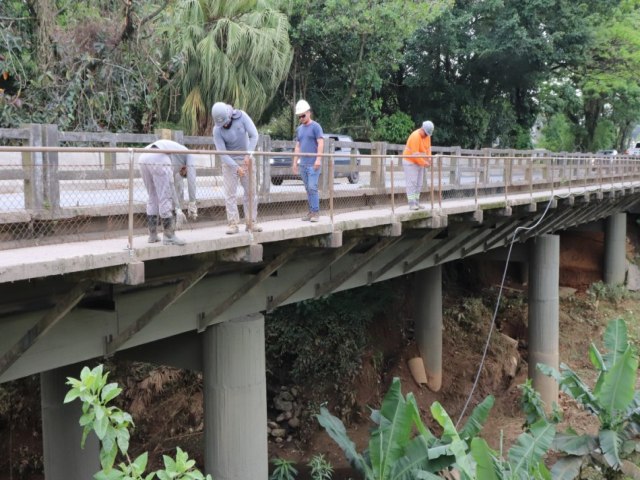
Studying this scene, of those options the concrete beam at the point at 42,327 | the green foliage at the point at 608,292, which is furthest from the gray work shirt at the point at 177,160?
the green foliage at the point at 608,292

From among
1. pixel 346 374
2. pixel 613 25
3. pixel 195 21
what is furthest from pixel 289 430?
pixel 613 25

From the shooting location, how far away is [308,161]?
7.86 m

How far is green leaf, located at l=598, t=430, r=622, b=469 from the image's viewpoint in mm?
9539

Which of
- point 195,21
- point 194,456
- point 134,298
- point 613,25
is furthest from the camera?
point 613,25

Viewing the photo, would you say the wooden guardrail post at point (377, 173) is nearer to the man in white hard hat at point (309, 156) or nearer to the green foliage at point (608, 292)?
the man in white hard hat at point (309, 156)

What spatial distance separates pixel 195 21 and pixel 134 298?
13453 mm

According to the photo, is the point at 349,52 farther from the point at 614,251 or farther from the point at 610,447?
the point at 610,447

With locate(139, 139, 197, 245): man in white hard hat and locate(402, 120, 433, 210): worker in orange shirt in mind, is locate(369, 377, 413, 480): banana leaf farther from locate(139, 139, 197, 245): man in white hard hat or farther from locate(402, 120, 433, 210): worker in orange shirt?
locate(139, 139, 197, 245): man in white hard hat

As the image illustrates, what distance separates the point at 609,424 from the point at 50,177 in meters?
8.81

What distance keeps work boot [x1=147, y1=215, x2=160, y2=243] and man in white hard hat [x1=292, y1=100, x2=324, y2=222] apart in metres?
2.43

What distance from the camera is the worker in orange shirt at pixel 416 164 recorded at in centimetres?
978

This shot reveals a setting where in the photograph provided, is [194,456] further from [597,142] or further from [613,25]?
[597,142]

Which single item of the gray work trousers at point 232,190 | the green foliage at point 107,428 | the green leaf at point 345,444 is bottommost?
the green leaf at point 345,444

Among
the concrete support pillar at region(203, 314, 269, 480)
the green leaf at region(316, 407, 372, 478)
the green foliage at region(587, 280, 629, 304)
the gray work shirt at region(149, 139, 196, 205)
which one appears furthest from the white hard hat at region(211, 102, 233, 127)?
the green foliage at region(587, 280, 629, 304)
